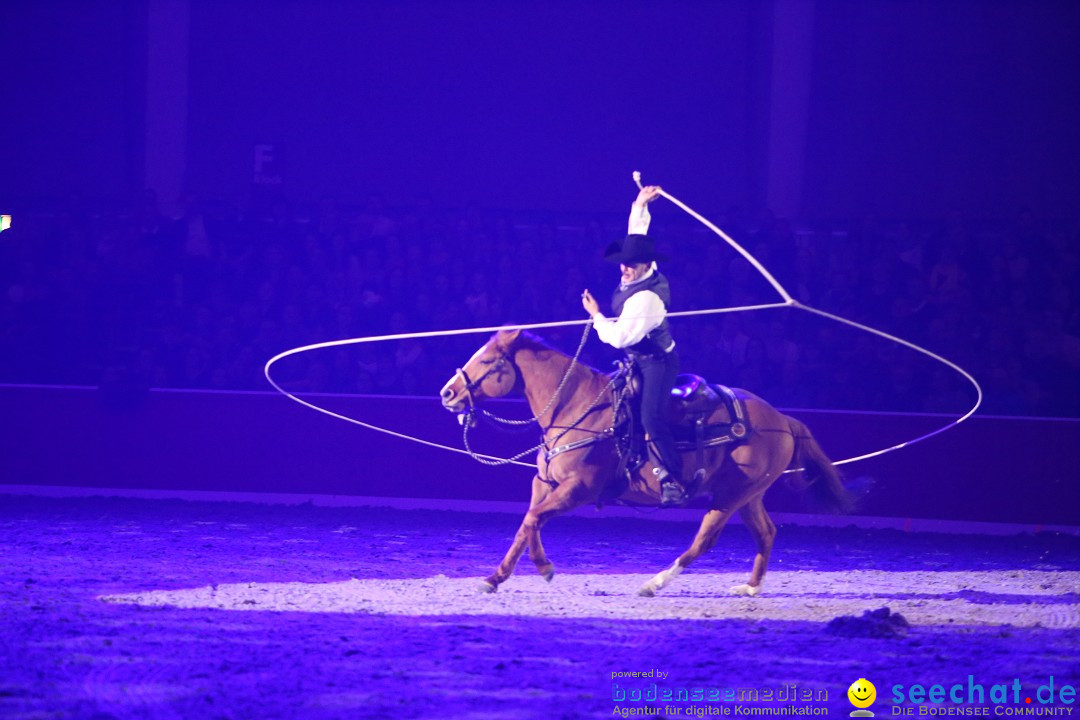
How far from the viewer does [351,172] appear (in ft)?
48.5

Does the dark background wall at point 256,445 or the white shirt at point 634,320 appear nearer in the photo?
the white shirt at point 634,320

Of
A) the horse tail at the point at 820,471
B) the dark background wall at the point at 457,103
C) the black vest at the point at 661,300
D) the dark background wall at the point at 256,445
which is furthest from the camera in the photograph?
the dark background wall at the point at 457,103

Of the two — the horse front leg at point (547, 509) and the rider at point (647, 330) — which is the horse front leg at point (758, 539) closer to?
the rider at point (647, 330)

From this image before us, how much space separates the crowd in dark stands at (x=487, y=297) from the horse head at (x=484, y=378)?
4.92 metres

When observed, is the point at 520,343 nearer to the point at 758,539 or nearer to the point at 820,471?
the point at 758,539

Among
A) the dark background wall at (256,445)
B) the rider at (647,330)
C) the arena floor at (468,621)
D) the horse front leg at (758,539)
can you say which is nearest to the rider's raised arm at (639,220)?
the rider at (647,330)

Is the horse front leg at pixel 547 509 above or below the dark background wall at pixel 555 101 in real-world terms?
below

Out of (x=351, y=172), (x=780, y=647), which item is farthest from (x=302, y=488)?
(x=780, y=647)

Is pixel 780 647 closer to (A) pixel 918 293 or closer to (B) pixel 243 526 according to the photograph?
(B) pixel 243 526

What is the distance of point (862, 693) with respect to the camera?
5.30 m

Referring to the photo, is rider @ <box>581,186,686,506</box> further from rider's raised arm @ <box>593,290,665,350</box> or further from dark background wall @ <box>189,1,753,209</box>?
dark background wall @ <box>189,1,753,209</box>

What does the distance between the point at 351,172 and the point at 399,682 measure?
10243 millimetres

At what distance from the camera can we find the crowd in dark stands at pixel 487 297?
1261 cm

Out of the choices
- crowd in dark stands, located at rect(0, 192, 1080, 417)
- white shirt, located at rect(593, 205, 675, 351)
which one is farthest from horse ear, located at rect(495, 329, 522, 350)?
crowd in dark stands, located at rect(0, 192, 1080, 417)
